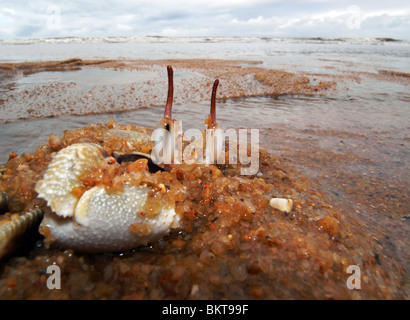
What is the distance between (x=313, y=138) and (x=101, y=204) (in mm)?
4223

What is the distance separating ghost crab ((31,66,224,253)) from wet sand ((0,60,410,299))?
0.52 feet

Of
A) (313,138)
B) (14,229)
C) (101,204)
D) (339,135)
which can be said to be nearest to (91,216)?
(101,204)

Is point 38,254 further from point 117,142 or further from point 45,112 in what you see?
point 45,112

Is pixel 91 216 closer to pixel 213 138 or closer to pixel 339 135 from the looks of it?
pixel 213 138

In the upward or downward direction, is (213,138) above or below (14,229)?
above

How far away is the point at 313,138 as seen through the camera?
4816 mm

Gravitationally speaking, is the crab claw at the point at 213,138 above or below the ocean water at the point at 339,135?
above

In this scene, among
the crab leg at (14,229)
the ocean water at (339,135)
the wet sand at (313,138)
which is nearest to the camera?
the crab leg at (14,229)

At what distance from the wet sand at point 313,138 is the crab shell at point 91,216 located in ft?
0.43

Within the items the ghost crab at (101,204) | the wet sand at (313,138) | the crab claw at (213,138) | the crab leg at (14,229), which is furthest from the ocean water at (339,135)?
the crab leg at (14,229)

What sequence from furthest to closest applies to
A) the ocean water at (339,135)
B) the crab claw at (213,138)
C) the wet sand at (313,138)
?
the ocean water at (339,135) < the crab claw at (213,138) < the wet sand at (313,138)

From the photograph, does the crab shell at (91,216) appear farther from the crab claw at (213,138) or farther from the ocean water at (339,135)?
the ocean water at (339,135)

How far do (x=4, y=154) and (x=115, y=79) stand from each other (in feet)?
24.5

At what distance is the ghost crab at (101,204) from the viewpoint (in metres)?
1.73
